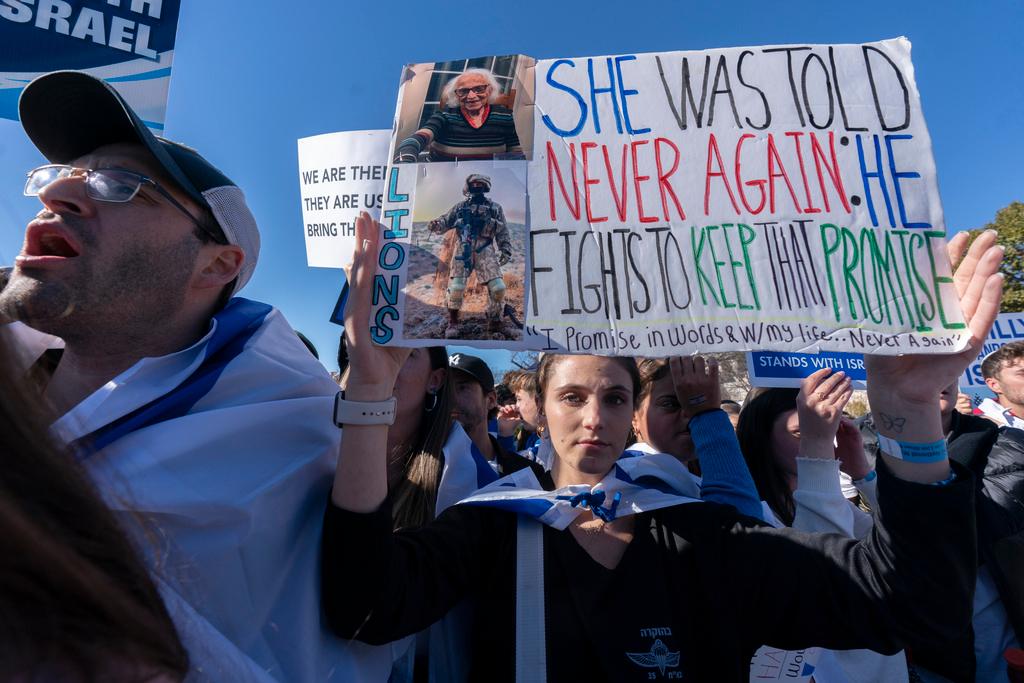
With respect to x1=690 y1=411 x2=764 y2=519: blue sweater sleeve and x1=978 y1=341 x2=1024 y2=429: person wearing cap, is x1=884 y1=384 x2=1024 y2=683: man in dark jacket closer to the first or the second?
x1=690 y1=411 x2=764 y2=519: blue sweater sleeve

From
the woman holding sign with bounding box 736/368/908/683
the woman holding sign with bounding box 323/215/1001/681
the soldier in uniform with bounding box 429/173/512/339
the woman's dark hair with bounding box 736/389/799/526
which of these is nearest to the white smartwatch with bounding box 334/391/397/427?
the woman holding sign with bounding box 323/215/1001/681

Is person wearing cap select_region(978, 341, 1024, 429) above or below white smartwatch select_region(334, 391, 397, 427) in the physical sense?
above

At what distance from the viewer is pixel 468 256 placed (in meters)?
1.37

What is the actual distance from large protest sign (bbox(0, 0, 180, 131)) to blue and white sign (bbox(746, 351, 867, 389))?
2.49 m

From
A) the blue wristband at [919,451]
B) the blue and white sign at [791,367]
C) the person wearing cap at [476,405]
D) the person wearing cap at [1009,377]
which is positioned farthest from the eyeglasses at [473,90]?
the person wearing cap at [1009,377]

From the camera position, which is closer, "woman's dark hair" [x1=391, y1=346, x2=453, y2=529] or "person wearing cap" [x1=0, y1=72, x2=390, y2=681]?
"person wearing cap" [x1=0, y1=72, x2=390, y2=681]

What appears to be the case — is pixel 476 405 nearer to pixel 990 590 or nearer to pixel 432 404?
pixel 432 404

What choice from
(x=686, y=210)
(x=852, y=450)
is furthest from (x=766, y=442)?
(x=686, y=210)

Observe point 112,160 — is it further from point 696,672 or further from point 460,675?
point 696,672

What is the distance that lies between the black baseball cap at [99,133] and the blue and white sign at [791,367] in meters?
1.64

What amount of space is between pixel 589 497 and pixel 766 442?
5.66ft

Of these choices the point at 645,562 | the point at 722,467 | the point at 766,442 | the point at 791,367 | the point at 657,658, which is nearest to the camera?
the point at 657,658

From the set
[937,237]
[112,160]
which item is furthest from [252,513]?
[937,237]

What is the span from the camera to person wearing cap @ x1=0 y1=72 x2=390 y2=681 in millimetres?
1117
